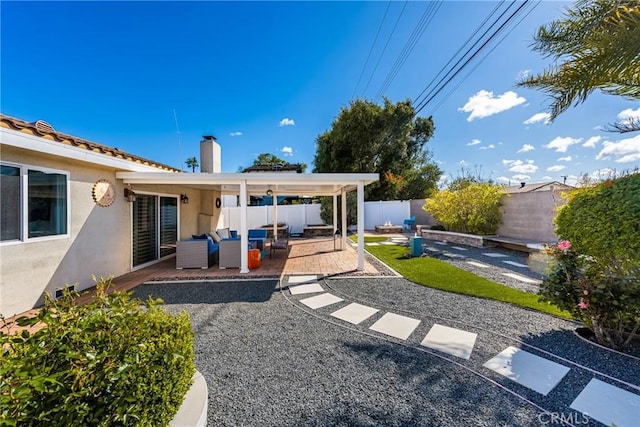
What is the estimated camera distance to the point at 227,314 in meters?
5.05

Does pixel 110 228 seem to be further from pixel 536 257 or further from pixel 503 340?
pixel 536 257

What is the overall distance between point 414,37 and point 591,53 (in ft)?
33.5

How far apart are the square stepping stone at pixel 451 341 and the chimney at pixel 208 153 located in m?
10.8

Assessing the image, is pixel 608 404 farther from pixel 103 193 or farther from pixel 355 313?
pixel 103 193

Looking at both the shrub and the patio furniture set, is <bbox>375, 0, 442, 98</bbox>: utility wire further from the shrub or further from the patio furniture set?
the patio furniture set

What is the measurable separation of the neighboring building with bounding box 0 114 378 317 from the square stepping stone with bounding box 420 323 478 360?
157 inches

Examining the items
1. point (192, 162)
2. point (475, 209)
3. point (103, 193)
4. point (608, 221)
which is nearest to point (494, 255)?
point (475, 209)

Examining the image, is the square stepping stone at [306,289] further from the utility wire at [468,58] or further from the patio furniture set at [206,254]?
the utility wire at [468,58]

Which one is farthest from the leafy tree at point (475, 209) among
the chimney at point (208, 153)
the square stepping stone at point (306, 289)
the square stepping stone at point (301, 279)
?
the chimney at point (208, 153)

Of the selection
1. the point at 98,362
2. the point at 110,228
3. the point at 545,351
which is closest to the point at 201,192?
the point at 110,228

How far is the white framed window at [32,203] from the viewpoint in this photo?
4789 mm

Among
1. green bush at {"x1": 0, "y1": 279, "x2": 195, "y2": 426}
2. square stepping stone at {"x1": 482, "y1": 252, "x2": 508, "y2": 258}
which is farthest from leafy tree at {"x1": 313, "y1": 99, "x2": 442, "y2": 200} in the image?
green bush at {"x1": 0, "y1": 279, "x2": 195, "y2": 426}

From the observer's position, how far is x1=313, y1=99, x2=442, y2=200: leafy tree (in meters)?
22.4

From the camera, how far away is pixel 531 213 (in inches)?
441
